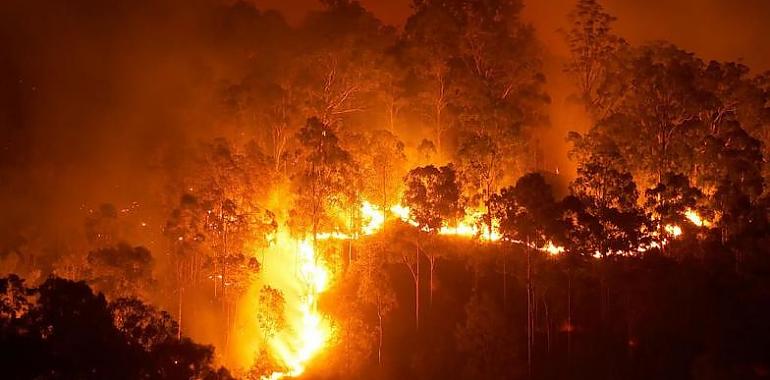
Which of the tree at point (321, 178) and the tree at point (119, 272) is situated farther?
the tree at point (321, 178)

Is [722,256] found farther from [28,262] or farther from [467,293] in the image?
[28,262]

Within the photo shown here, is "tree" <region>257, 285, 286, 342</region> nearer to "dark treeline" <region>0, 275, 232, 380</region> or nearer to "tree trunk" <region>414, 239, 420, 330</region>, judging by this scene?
"tree trunk" <region>414, 239, 420, 330</region>

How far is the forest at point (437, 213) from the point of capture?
92.9 feet

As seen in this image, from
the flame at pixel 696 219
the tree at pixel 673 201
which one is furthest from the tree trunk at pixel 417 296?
the flame at pixel 696 219

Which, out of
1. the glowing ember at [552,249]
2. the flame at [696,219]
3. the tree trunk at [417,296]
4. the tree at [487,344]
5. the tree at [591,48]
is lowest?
the tree at [487,344]

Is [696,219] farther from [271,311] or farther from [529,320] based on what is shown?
[271,311]

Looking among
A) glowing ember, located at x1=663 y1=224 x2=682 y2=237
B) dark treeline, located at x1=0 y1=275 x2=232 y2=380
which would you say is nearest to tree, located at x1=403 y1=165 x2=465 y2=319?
glowing ember, located at x1=663 y1=224 x2=682 y2=237

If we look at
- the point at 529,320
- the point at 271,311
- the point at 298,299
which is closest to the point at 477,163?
the point at 529,320

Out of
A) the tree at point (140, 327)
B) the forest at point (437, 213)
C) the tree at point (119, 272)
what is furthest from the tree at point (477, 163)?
the tree at point (140, 327)

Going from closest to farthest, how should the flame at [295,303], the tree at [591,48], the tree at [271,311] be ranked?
1. the tree at [271,311]
2. the flame at [295,303]
3. the tree at [591,48]

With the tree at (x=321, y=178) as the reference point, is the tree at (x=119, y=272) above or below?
below

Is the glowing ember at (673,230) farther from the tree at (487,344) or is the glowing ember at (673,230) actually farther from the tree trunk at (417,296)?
the tree trunk at (417,296)

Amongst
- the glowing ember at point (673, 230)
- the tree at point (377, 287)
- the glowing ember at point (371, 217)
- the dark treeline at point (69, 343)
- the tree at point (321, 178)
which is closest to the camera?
the dark treeline at point (69, 343)

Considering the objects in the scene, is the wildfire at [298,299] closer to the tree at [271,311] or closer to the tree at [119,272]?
the tree at [271,311]
